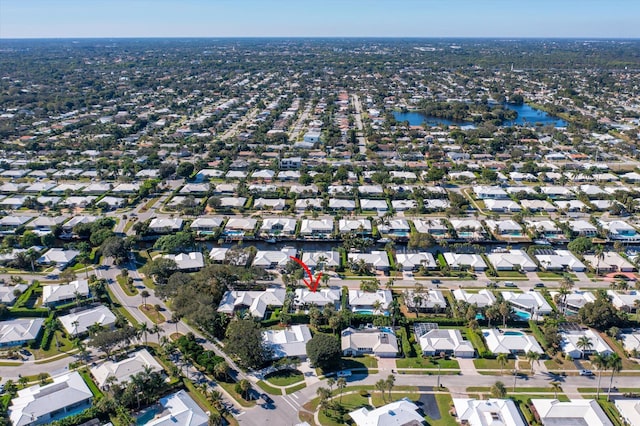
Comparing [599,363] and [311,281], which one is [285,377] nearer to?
[311,281]

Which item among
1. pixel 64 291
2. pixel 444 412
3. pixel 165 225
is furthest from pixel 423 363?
pixel 165 225

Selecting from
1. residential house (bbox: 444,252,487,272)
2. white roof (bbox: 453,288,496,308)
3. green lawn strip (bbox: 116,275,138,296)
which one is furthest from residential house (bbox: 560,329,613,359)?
green lawn strip (bbox: 116,275,138,296)

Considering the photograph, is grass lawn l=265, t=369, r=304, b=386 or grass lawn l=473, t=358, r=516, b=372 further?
grass lawn l=473, t=358, r=516, b=372

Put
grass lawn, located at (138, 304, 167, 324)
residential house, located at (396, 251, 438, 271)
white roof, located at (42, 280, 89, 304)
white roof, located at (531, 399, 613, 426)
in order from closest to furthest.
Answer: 1. white roof, located at (531, 399, 613, 426)
2. grass lawn, located at (138, 304, 167, 324)
3. white roof, located at (42, 280, 89, 304)
4. residential house, located at (396, 251, 438, 271)

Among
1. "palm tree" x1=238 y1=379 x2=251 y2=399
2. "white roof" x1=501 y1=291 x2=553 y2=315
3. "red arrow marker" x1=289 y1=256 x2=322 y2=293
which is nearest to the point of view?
"palm tree" x1=238 y1=379 x2=251 y2=399

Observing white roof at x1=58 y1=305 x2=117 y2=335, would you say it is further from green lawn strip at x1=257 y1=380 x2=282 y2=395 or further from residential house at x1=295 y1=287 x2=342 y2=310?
residential house at x1=295 y1=287 x2=342 y2=310

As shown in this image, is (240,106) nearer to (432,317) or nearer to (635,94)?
(432,317)

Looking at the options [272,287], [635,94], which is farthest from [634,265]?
[635,94]
